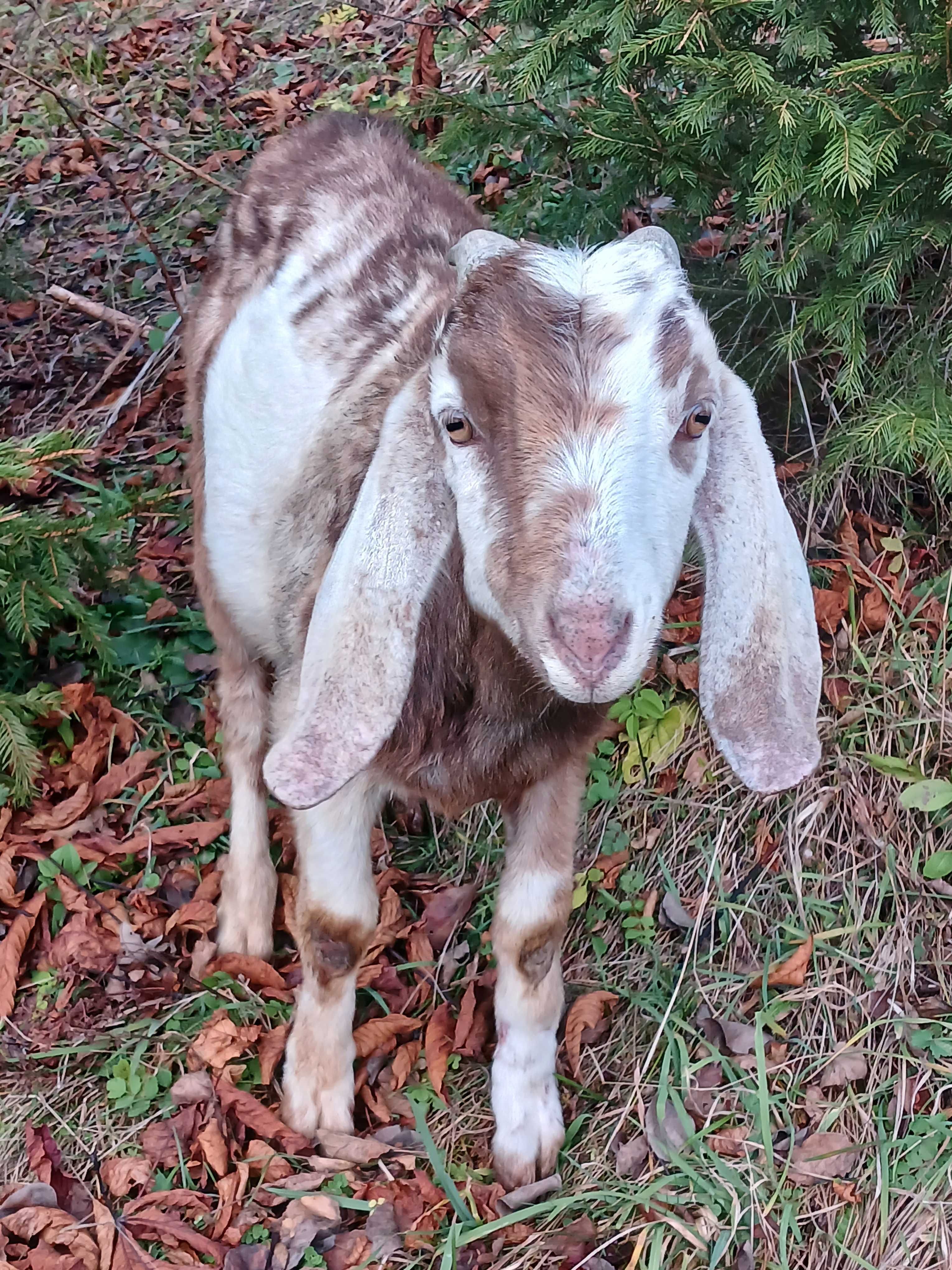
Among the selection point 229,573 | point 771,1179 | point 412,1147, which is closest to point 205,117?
point 229,573

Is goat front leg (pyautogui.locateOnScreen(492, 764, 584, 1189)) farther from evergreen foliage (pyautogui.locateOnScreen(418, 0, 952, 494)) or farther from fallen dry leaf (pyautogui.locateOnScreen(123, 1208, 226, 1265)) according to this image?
evergreen foliage (pyautogui.locateOnScreen(418, 0, 952, 494))

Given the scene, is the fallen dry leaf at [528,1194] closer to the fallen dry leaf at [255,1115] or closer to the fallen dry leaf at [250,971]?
the fallen dry leaf at [255,1115]

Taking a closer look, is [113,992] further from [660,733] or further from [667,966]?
[660,733]

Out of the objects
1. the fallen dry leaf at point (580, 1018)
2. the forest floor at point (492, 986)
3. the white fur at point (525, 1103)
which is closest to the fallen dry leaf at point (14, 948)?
the forest floor at point (492, 986)

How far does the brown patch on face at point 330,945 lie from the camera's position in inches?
101

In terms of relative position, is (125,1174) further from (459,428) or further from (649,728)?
(459,428)

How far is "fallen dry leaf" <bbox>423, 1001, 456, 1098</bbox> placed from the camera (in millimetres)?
2783

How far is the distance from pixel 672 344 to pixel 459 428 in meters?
0.41

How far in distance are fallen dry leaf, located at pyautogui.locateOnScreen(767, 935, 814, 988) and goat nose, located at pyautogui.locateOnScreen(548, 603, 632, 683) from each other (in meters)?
1.42

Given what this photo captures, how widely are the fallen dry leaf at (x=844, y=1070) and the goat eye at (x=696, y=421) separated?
5.12 feet

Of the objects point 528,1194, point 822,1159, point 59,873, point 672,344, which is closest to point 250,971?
point 59,873

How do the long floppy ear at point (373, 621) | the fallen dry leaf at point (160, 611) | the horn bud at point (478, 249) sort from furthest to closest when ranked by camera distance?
1. the fallen dry leaf at point (160, 611)
2. the horn bud at point (478, 249)
3. the long floppy ear at point (373, 621)

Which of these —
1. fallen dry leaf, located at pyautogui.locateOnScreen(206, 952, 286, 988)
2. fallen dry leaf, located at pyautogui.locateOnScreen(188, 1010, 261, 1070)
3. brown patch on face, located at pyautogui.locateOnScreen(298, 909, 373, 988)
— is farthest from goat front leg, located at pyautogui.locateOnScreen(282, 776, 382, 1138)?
fallen dry leaf, located at pyautogui.locateOnScreen(206, 952, 286, 988)

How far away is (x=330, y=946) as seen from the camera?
102 inches
